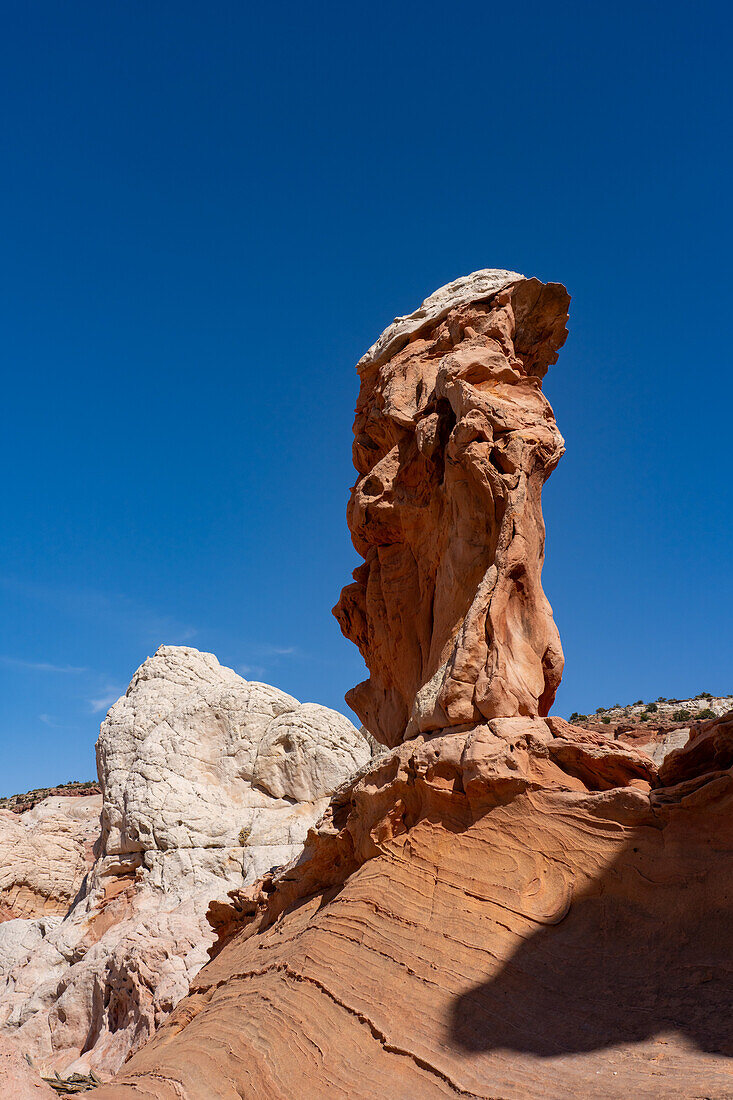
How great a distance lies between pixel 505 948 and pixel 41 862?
21559 mm

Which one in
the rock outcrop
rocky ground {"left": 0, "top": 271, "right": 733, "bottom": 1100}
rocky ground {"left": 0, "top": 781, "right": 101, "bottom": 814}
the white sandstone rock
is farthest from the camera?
rocky ground {"left": 0, "top": 781, "right": 101, "bottom": 814}

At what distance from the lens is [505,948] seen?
20.7 ft

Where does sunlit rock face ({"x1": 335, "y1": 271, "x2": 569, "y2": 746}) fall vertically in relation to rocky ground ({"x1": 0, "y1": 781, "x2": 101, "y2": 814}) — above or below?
below

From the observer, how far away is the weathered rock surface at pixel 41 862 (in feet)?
73.9

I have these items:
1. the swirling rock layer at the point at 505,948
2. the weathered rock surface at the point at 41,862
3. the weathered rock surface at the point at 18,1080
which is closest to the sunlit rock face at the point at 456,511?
the swirling rock layer at the point at 505,948

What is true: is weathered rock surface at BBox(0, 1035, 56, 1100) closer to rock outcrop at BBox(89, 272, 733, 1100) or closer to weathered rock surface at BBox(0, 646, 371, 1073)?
rock outcrop at BBox(89, 272, 733, 1100)

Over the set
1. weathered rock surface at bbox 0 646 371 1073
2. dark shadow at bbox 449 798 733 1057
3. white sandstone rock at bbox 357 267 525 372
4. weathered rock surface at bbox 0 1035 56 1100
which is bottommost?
weathered rock surface at bbox 0 1035 56 1100

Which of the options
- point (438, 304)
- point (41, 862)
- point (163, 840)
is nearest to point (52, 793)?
point (41, 862)

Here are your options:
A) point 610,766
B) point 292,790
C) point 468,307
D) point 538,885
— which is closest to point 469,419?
point 468,307

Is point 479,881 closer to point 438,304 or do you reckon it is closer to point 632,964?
point 632,964

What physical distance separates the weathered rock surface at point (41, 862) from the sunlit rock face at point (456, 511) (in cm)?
1476

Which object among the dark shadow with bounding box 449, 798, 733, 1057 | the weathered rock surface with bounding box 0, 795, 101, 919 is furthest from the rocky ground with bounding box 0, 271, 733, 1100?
the weathered rock surface with bounding box 0, 795, 101, 919

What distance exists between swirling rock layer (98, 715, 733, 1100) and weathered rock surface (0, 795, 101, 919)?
16.4 m

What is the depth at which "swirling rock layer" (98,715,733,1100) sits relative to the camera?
5.08 metres
